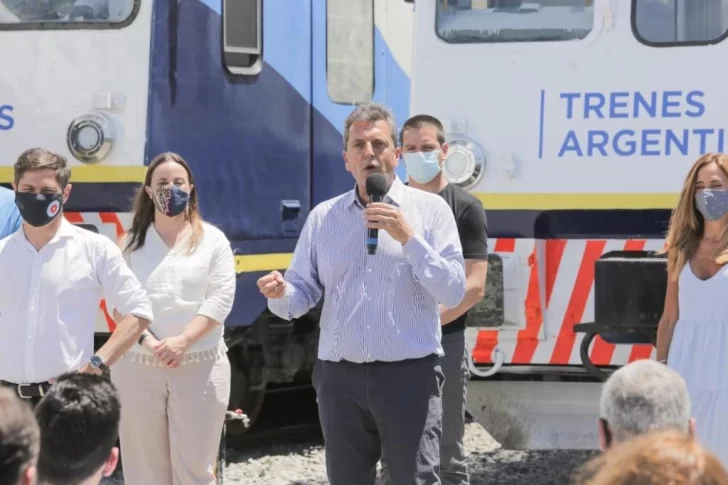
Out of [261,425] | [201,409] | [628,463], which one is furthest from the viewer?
[261,425]

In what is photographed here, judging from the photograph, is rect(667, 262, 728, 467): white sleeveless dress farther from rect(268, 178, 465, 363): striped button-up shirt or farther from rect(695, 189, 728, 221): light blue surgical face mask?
rect(268, 178, 465, 363): striped button-up shirt

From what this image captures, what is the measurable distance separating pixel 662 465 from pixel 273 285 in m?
2.61

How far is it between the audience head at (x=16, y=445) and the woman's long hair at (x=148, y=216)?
3.19m

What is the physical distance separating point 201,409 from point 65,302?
0.94 meters

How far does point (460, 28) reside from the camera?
21.3ft

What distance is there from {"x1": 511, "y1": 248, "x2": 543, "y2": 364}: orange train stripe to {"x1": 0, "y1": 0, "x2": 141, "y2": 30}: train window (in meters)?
2.37

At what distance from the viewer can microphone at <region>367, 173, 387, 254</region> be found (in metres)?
4.58

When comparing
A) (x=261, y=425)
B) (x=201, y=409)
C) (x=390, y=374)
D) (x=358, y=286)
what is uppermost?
(x=358, y=286)

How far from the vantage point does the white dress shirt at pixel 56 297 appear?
4.93 m

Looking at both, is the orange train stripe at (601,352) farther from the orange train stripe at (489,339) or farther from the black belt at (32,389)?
the black belt at (32,389)

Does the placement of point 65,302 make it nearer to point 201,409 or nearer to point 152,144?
point 201,409

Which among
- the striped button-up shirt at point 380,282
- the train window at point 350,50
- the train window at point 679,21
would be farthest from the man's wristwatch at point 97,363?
the train window at point 350,50

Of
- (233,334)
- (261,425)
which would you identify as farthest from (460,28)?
(261,425)

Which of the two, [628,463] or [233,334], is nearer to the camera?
[628,463]
